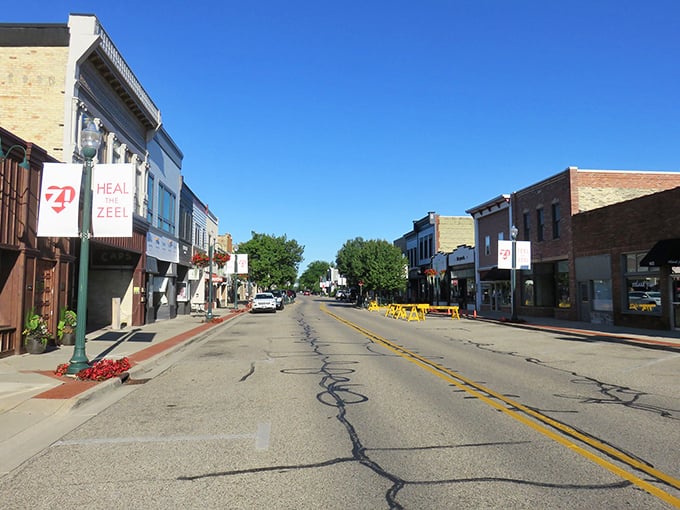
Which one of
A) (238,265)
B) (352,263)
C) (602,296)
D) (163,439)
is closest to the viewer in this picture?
(163,439)

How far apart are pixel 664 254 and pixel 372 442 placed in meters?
18.7

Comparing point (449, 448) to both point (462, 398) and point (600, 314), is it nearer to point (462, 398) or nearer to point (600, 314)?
point (462, 398)

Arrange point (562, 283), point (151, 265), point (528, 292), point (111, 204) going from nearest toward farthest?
1. point (111, 204)
2. point (151, 265)
3. point (562, 283)
4. point (528, 292)

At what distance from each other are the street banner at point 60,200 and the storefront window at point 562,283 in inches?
979

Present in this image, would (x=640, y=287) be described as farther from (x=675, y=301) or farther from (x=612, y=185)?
(x=612, y=185)

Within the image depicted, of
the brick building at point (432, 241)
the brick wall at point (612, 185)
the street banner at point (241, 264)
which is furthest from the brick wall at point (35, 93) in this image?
the brick building at point (432, 241)

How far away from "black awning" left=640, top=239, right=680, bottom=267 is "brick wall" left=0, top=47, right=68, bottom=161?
70.0ft

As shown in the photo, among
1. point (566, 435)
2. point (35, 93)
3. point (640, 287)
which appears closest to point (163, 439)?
point (566, 435)

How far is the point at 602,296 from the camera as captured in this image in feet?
83.8

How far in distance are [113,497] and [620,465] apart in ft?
15.6

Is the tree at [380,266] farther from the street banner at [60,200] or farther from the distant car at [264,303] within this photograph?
the street banner at [60,200]

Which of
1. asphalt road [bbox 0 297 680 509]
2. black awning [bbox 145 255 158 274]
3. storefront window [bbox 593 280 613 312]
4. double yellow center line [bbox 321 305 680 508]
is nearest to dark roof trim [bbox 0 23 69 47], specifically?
black awning [bbox 145 255 158 274]

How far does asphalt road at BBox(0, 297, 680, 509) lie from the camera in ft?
14.9

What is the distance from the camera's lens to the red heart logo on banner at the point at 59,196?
11648mm
